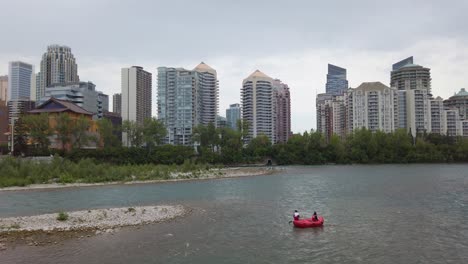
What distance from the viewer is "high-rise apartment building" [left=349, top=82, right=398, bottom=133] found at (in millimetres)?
162000

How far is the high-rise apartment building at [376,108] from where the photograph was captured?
6378 inches

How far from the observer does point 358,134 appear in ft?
411

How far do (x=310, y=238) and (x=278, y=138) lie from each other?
17211 centimetres

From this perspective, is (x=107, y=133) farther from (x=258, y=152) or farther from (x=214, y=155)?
(x=258, y=152)

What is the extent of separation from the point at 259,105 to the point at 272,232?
15635 cm

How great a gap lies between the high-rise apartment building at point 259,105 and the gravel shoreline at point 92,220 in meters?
147

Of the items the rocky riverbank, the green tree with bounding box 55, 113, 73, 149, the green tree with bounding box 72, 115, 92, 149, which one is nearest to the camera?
the rocky riverbank

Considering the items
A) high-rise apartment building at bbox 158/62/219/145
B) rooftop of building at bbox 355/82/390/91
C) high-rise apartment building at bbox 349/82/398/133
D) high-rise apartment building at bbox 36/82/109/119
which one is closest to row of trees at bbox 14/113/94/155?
high-rise apartment building at bbox 36/82/109/119

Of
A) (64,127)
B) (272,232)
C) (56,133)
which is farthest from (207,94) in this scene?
(272,232)

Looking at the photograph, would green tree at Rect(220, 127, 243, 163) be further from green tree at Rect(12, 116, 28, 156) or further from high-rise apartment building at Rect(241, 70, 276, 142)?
high-rise apartment building at Rect(241, 70, 276, 142)

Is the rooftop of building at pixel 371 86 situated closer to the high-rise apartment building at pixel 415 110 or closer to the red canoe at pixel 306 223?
the high-rise apartment building at pixel 415 110

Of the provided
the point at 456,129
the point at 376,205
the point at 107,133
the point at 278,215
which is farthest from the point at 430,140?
the point at 278,215

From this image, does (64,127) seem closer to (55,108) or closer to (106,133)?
(55,108)

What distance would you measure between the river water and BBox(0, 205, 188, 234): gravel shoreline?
1.61 metres
